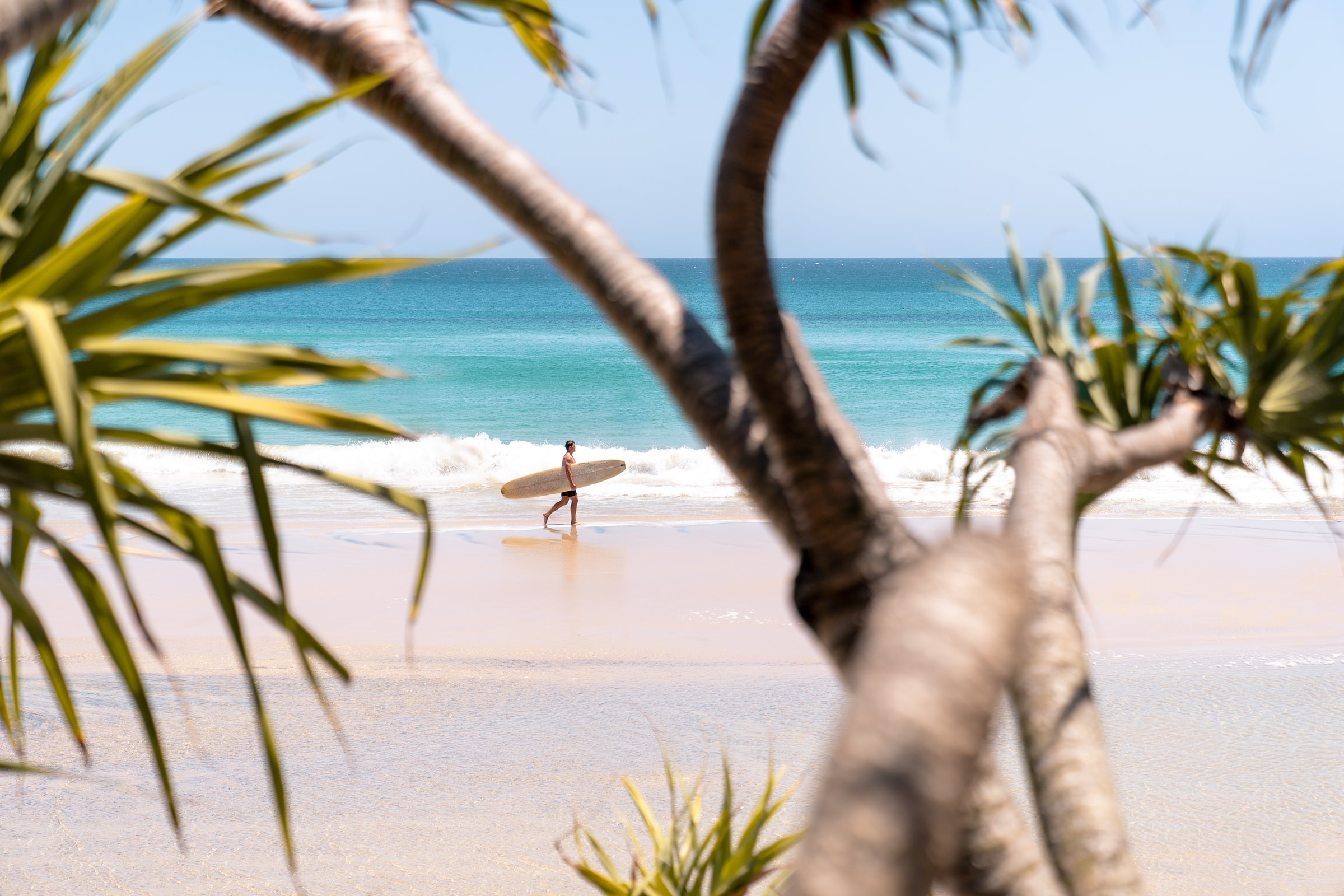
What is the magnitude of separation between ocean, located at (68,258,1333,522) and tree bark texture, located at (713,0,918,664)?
303mm

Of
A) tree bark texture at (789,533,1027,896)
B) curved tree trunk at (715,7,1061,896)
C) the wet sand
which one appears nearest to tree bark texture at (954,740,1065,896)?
curved tree trunk at (715,7,1061,896)

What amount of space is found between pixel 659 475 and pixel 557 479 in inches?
187

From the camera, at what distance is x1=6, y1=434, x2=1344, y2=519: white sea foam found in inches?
547

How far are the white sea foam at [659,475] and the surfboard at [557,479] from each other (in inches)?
44.0

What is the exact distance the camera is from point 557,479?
1319 cm

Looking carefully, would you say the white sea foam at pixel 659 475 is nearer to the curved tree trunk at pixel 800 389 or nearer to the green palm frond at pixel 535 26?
the green palm frond at pixel 535 26

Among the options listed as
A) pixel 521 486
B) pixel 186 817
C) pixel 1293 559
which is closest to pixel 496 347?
pixel 521 486

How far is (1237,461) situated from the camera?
2.11 metres

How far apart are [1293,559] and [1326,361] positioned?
9.84 meters

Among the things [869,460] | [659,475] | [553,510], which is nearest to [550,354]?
[659,475]

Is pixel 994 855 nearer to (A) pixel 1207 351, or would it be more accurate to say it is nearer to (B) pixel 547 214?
(B) pixel 547 214

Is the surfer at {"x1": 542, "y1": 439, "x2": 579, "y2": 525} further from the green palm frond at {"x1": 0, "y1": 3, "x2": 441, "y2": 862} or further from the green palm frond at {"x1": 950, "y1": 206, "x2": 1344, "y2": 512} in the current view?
the green palm frond at {"x1": 0, "y1": 3, "x2": 441, "y2": 862}

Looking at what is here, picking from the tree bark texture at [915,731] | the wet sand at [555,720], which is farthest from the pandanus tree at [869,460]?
the wet sand at [555,720]

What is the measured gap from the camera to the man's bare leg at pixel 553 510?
12477mm
